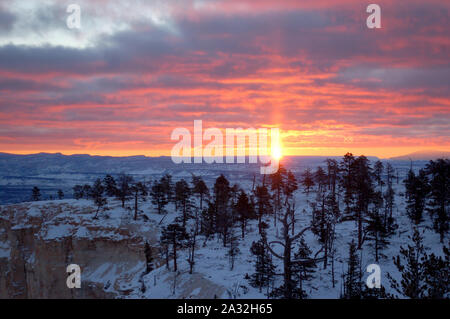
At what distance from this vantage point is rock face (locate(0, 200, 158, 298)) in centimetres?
5594

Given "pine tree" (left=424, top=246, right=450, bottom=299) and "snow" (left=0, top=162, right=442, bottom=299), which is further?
"snow" (left=0, top=162, right=442, bottom=299)

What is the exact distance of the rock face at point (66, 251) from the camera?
55938 millimetres

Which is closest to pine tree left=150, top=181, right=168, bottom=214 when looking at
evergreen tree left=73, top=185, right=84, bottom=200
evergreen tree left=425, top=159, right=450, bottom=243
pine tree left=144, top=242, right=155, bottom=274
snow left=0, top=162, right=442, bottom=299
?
snow left=0, top=162, right=442, bottom=299

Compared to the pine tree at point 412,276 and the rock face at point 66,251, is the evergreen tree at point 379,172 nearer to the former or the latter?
the rock face at point 66,251

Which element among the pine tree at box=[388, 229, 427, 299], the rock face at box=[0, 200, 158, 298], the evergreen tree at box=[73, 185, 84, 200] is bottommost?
the rock face at box=[0, 200, 158, 298]

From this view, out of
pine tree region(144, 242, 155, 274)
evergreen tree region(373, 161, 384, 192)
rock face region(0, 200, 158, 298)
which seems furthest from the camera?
evergreen tree region(373, 161, 384, 192)

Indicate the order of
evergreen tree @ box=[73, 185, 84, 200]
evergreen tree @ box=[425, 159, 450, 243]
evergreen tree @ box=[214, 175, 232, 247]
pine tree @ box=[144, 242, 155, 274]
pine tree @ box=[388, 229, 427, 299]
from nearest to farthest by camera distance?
pine tree @ box=[388, 229, 427, 299] → evergreen tree @ box=[425, 159, 450, 243] → pine tree @ box=[144, 242, 155, 274] → evergreen tree @ box=[214, 175, 232, 247] → evergreen tree @ box=[73, 185, 84, 200]

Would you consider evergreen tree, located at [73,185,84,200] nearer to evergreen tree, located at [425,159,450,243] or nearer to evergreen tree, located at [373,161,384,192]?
evergreen tree, located at [373,161,384,192]

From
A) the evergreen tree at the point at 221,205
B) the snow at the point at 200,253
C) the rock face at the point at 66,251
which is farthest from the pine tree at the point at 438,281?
the rock face at the point at 66,251

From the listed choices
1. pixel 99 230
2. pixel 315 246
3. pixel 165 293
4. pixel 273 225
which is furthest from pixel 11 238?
pixel 315 246
